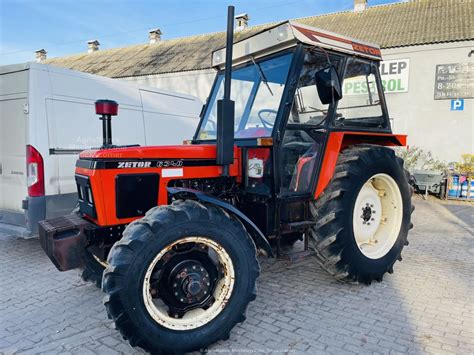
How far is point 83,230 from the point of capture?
2805 mm

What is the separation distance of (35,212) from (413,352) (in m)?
4.32

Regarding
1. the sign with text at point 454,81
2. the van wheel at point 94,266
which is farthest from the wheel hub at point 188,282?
the sign with text at point 454,81

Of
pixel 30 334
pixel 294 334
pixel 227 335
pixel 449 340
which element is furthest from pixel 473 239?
pixel 30 334

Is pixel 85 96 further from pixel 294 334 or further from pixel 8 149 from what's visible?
pixel 294 334

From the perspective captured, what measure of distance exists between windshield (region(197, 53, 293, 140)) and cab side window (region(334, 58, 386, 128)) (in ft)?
2.34

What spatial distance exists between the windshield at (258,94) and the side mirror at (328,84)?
345 mm

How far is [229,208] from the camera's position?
2.77 meters

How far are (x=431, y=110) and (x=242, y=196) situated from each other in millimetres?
10575

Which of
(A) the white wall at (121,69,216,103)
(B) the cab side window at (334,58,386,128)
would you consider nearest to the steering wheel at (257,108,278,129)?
(B) the cab side window at (334,58,386,128)

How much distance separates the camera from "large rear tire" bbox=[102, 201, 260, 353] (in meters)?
2.33

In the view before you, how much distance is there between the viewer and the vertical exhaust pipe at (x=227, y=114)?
2.65 metres

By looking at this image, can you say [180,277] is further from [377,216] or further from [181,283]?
[377,216]

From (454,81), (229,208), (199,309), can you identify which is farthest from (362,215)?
(454,81)

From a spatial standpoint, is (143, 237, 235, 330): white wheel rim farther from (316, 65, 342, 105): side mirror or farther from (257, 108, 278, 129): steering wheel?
(316, 65, 342, 105): side mirror
